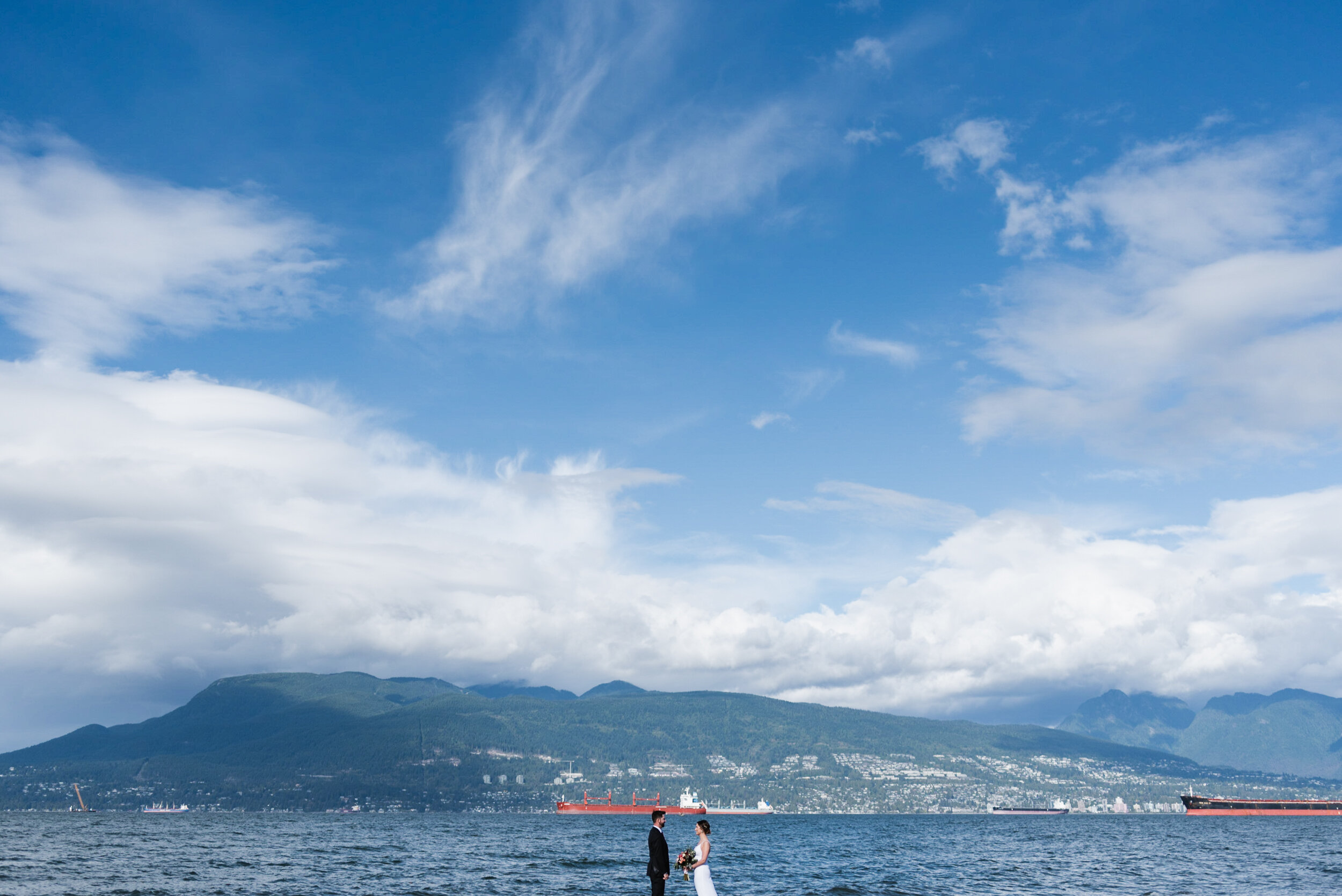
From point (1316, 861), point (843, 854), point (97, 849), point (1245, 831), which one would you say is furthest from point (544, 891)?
point (1245, 831)

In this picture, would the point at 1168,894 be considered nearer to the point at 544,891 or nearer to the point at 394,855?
the point at 544,891

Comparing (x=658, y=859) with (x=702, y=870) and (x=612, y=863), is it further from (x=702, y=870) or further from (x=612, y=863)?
(x=612, y=863)

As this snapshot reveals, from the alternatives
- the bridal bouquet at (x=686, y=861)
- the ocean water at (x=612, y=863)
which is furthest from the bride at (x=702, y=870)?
the ocean water at (x=612, y=863)

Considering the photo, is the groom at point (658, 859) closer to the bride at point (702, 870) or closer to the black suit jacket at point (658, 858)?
the black suit jacket at point (658, 858)

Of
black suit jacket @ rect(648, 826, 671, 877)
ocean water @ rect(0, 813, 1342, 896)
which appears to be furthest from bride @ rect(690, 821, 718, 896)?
ocean water @ rect(0, 813, 1342, 896)

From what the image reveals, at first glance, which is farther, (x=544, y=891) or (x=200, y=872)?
(x=200, y=872)

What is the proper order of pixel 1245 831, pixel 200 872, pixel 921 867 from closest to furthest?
pixel 200 872 → pixel 921 867 → pixel 1245 831

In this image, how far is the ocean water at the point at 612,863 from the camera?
58875 millimetres

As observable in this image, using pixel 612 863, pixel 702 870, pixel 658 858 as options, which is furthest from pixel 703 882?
pixel 612 863

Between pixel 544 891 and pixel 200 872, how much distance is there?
28637 millimetres

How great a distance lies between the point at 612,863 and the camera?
266 ft

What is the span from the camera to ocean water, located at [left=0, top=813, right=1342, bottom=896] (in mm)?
58875

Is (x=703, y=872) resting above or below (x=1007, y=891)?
above

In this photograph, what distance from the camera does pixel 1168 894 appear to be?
2288 inches
